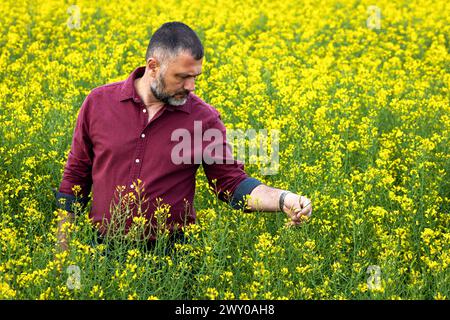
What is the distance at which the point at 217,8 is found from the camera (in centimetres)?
1153

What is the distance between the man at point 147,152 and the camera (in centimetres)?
413

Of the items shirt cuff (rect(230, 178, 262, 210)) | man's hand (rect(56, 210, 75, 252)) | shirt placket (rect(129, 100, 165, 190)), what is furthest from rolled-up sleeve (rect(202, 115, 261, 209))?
man's hand (rect(56, 210, 75, 252))

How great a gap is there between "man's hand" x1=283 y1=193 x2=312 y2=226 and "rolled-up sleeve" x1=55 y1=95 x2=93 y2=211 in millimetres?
1105

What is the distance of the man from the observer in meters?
4.13


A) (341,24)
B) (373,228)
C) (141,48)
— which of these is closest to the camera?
(373,228)

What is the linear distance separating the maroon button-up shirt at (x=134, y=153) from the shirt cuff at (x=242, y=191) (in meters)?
0.04

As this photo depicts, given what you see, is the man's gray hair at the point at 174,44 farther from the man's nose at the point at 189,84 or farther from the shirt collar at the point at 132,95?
the shirt collar at the point at 132,95

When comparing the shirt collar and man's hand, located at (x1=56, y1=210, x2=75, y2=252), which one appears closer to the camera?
man's hand, located at (x1=56, y1=210, x2=75, y2=252)

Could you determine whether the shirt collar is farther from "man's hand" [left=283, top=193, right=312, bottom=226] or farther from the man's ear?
"man's hand" [left=283, top=193, right=312, bottom=226]

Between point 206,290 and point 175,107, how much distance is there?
957mm

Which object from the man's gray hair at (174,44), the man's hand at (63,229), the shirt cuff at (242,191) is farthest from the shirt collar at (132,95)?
the man's hand at (63,229)

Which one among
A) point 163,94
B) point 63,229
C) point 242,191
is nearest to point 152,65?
point 163,94
